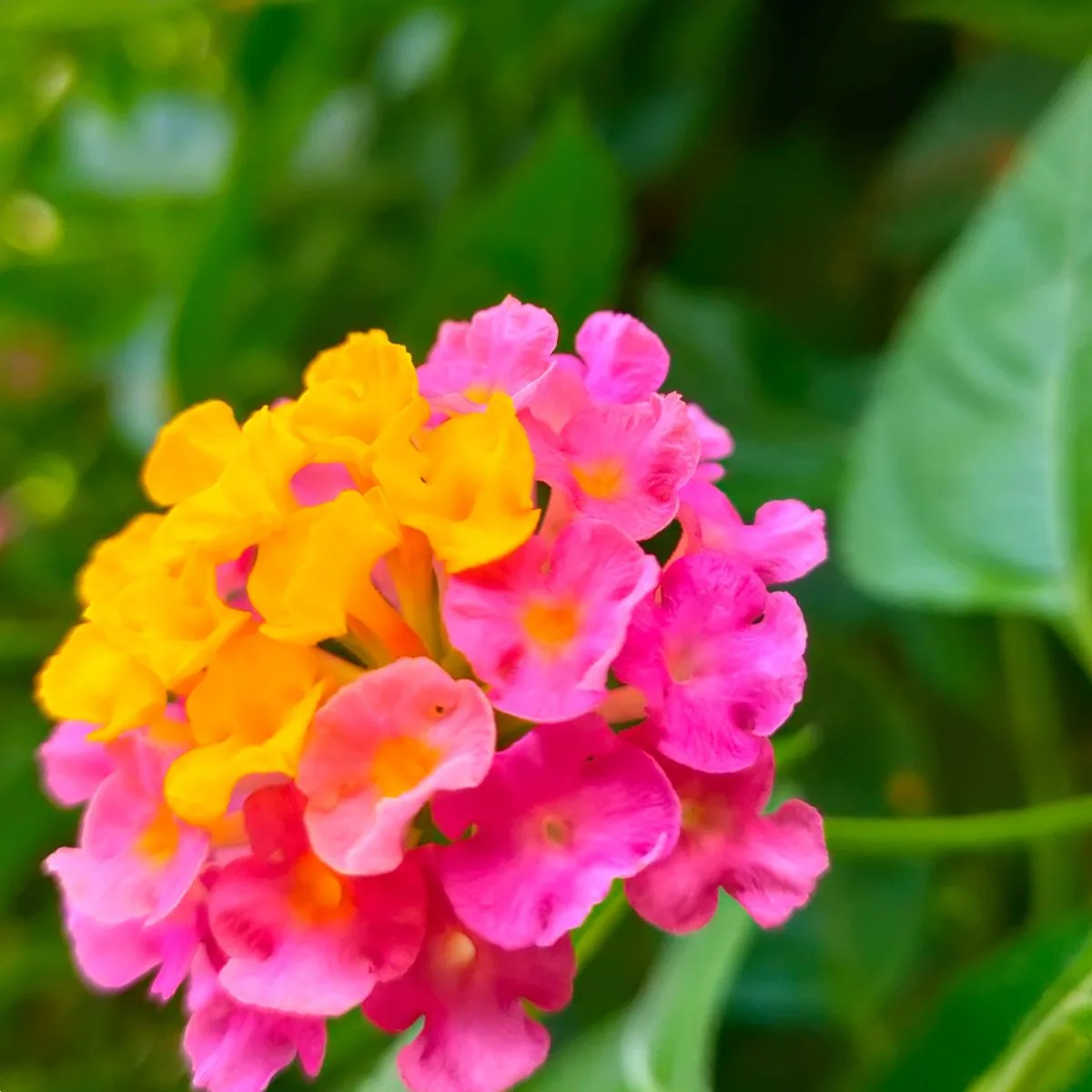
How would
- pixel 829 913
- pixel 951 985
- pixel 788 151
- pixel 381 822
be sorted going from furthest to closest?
1. pixel 788 151
2. pixel 829 913
3. pixel 951 985
4. pixel 381 822

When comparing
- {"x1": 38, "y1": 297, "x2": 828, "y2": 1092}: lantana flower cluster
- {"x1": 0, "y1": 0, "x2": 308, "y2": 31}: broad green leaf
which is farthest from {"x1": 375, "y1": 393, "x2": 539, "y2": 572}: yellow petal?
{"x1": 0, "y1": 0, "x2": 308, "y2": 31}: broad green leaf

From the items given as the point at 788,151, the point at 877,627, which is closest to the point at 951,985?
the point at 877,627

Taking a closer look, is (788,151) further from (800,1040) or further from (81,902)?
(81,902)

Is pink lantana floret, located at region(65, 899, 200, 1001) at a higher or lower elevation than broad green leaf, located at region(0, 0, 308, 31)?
lower

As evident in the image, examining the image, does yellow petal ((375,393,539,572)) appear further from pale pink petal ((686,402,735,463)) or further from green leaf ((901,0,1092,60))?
green leaf ((901,0,1092,60))

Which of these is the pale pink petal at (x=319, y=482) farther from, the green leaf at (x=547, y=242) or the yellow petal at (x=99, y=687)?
the green leaf at (x=547, y=242)

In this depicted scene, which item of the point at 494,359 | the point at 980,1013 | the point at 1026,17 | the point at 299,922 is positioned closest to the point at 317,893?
the point at 299,922

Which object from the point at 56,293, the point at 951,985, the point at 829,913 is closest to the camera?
the point at 951,985
